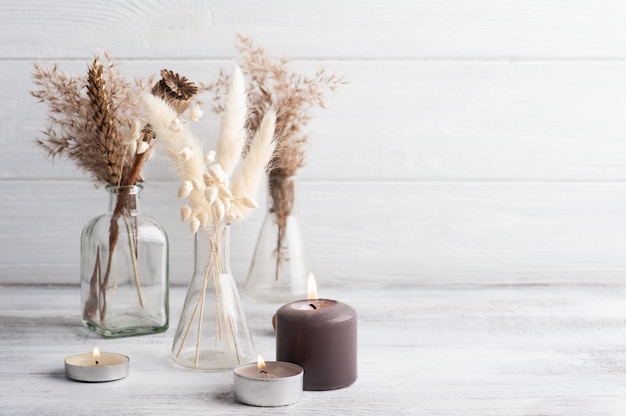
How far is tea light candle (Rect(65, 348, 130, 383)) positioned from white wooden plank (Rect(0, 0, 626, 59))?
60cm

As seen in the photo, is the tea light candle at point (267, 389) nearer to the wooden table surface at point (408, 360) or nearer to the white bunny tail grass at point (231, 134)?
the wooden table surface at point (408, 360)

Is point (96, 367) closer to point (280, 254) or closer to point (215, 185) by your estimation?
point (215, 185)

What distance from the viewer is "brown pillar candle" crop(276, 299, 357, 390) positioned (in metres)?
0.82

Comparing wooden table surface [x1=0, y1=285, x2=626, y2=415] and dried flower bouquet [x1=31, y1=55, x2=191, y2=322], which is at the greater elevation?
dried flower bouquet [x1=31, y1=55, x2=191, y2=322]

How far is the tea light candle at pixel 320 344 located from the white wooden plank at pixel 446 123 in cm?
55

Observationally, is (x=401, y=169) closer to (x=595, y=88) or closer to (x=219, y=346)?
(x=595, y=88)

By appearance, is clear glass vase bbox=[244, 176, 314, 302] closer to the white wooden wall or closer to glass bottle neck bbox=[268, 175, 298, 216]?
glass bottle neck bbox=[268, 175, 298, 216]

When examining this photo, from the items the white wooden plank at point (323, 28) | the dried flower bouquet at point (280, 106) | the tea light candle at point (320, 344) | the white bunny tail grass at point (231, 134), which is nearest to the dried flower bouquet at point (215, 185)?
the white bunny tail grass at point (231, 134)

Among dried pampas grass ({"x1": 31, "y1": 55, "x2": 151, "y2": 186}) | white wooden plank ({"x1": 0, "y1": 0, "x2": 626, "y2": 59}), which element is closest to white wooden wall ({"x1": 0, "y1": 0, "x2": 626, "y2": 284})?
white wooden plank ({"x1": 0, "y1": 0, "x2": 626, "y2": 59})

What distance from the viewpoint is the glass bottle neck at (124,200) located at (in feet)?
3.43

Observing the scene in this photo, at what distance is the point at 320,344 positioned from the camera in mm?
820

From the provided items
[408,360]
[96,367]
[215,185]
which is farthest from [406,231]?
[96,367]

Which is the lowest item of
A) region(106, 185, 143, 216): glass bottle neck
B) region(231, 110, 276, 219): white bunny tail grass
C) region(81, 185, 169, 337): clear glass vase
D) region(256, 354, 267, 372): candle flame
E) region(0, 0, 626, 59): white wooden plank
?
region(256, 354, 267, 372): candle flame

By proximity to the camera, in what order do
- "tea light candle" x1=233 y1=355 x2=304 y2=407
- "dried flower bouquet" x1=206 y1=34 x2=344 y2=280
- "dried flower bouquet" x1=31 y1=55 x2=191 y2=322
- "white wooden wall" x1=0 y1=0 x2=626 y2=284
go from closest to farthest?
"tea light candle" x1=233 y1=355 x2=304 y2=407 < "dried flower bouquet" x1=31 y1=55 x2=191 y2=322 < "dried flower bouquet" x1=206 y1=34 x2=344 y2=280 < "white wooden wall" x1=0 y1=0 x2=626 y2=284
